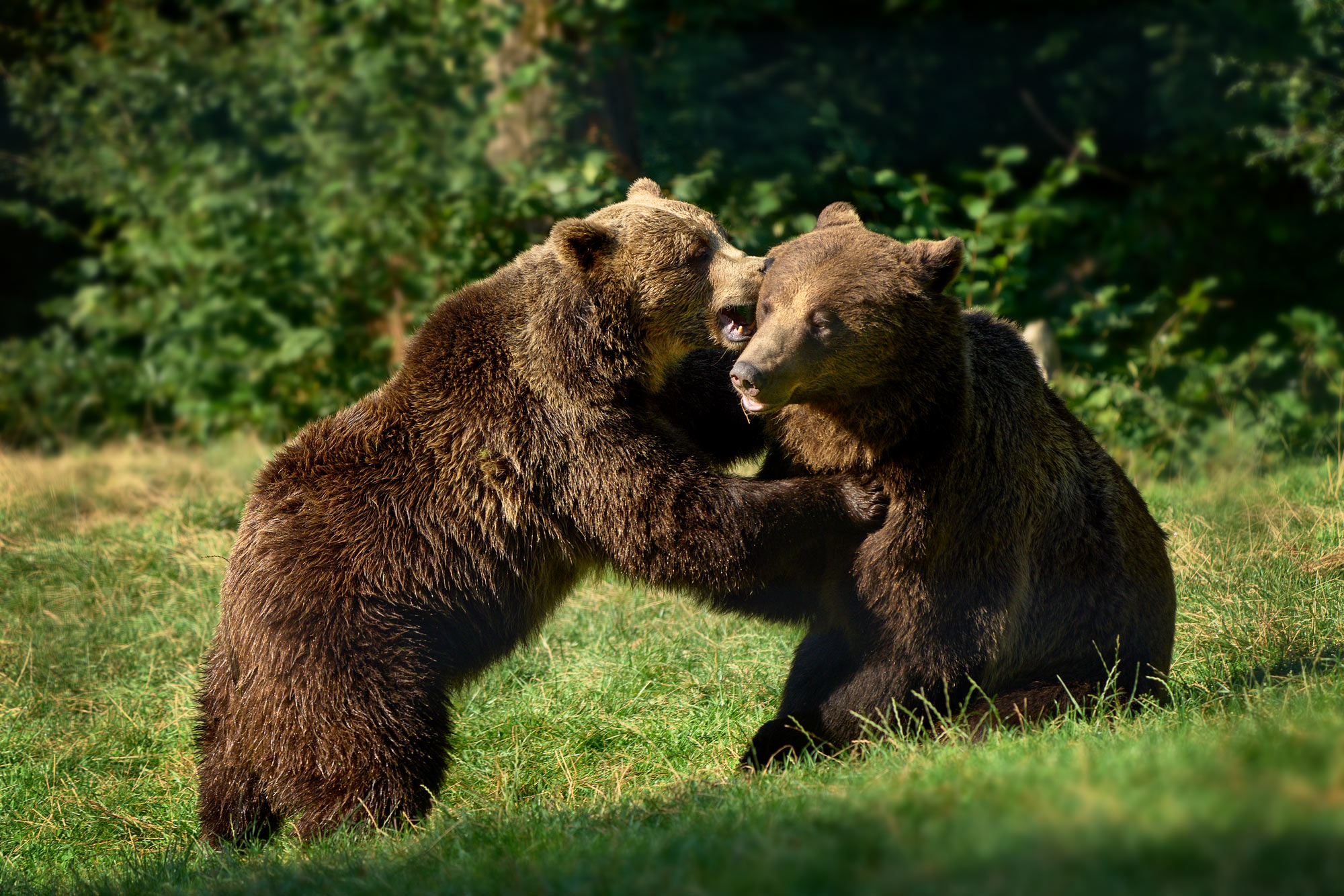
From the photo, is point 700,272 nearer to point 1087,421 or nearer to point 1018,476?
point 1018,476

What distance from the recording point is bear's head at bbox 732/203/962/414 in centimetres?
389

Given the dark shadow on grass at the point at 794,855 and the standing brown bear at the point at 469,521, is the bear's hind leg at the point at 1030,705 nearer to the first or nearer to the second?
the standing brown bear at the point at 469,521

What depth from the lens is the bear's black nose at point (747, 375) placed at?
3.71 meters

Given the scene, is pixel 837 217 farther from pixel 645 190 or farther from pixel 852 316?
pixel 645 190

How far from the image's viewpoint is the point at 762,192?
8.54 meters

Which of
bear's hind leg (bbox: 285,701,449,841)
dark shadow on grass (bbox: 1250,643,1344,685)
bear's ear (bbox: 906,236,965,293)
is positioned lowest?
bear's hind leg (bbox: 285,701,449,841)

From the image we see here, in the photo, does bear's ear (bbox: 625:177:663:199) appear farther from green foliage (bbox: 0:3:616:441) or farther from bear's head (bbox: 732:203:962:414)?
green foliage (bbox: 0:3:616:441)

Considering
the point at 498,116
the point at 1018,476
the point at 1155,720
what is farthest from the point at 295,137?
the point at 1155,720

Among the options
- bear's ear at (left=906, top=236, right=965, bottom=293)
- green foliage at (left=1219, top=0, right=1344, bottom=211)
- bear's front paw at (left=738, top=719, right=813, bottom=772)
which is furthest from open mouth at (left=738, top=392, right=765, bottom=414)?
green foliage at (left=1219, top=0, right=1344, bottom=211)

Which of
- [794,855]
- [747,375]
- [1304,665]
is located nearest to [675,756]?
[747,375]

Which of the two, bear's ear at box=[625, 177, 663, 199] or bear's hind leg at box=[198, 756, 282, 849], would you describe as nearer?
bear's hind leg at box=[198, 756, 282, 849]

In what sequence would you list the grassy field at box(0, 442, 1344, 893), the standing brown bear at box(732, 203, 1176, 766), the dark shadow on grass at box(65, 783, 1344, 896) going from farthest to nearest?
the standing brown bear at box(732, 203, 1176, 766)
the grassy field at box(0, 442, 1344, 893)
the dark shadow on grass at box(65, 783, 1344, 896)

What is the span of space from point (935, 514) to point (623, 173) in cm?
588

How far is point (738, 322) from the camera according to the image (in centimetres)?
467
